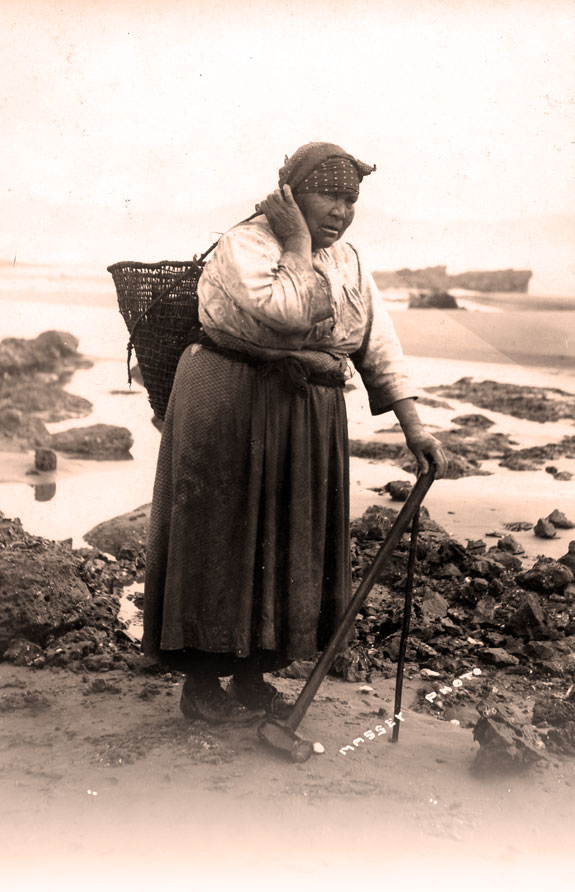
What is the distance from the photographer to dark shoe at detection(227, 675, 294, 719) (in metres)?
3.05

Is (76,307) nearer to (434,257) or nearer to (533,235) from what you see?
(434,257)

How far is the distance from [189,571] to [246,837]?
2.45 ft

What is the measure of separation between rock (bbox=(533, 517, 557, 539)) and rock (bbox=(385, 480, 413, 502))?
739 millimetres

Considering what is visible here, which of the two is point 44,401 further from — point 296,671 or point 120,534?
point 296,671

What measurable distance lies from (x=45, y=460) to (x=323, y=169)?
3348 mm

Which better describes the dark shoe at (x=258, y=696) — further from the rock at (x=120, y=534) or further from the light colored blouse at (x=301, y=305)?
the rock at (x=120, y=534)

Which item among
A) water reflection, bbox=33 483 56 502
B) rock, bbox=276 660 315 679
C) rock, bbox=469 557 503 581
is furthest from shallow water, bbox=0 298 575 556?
rock, bbox=276 660 315 679

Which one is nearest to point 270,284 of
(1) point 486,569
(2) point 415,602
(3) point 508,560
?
(2) point 415,602

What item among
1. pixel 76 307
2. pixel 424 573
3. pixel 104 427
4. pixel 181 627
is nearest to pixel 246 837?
pixel 181 627

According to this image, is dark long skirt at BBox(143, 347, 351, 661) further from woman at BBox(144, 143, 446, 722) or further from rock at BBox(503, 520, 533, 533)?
rock at BBox(503, 520, 533, 533)

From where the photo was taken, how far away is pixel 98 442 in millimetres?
5641

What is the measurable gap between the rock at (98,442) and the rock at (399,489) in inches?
61.7

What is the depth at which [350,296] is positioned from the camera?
2.81 meters

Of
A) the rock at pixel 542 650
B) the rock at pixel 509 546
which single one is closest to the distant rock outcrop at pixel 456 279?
the rock at pixel 509 546
